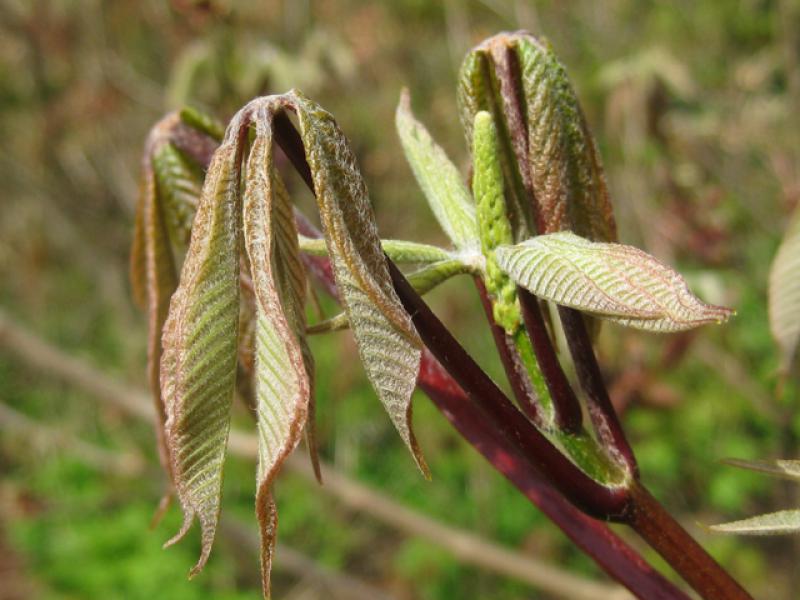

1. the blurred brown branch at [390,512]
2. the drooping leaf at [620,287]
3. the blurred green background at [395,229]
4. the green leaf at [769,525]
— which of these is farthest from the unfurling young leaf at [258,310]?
the blurred green background at [395,229]

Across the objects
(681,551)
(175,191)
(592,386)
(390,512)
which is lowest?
(390,512)

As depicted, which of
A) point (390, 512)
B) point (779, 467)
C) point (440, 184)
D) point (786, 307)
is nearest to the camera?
point (779, 467)

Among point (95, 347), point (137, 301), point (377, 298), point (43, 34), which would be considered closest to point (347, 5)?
point (43, 34)

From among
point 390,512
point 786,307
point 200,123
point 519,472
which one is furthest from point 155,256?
point 390,512

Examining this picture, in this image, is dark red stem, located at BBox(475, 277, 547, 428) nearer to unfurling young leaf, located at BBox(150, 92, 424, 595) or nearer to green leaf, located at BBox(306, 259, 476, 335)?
green leaf, located at BBox(306, 259, 476, 335)

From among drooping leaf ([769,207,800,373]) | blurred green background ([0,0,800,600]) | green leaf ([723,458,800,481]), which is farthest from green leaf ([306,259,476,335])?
blurred green background ([0,0,800,600])

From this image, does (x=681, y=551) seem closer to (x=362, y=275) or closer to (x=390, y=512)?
(x=362, y=275)

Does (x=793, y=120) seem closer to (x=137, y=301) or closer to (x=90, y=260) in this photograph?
(x=137, y=301)
